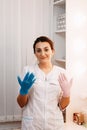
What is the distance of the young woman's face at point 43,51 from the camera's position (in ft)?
4.66

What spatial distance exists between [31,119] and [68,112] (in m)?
0.61

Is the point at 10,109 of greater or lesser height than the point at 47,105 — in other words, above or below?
below

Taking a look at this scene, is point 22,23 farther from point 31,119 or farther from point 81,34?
point 31,119

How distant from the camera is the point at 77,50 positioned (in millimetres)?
1898

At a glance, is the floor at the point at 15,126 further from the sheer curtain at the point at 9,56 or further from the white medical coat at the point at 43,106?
the white medical coat at the point at 43,106

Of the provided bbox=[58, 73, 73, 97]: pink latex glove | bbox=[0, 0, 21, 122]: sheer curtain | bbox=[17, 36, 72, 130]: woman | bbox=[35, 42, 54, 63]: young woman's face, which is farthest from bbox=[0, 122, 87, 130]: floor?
bbox=[35, 42, 54, 63]: young woman's face

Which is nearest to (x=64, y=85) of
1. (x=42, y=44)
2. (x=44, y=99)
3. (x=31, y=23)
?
(x=44, y=99)

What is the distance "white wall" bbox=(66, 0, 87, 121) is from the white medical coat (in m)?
0.52

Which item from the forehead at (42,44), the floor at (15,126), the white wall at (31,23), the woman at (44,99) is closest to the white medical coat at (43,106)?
the woman at (44,99)

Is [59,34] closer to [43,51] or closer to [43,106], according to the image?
[43,51]

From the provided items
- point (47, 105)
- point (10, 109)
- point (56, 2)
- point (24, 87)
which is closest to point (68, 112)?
point (10, 109)

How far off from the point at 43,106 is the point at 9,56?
0.64 meters

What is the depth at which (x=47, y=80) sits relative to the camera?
Result: 1396 mm

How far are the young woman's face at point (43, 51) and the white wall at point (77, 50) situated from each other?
0.46 m
